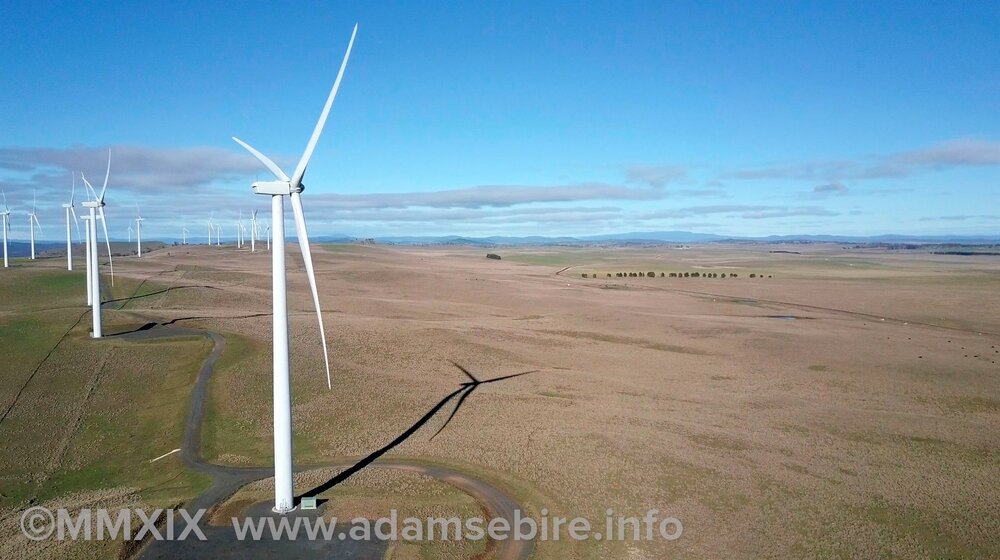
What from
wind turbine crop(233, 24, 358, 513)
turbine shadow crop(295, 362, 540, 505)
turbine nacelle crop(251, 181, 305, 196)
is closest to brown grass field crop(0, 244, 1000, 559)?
turbine shadow crop(295, 362, 540, 505)

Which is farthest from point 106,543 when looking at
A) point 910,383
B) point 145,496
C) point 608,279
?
point 608,279

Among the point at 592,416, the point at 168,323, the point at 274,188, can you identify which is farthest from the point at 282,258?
the point at 168,323

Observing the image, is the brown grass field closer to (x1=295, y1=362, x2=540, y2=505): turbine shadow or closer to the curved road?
(x1=295, y1=362, x2=540, y2=505): turbine shadow

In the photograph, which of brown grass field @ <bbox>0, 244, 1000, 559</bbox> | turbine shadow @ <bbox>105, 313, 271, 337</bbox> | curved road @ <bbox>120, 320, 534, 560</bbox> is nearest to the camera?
curved road @ <bbox>120, 320, 534, 560</bbox>

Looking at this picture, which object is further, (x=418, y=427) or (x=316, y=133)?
(x=418, y=427)

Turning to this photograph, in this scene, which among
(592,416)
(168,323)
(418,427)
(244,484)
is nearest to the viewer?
(244,484)

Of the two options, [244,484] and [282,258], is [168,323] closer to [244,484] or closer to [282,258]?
[244,484]
